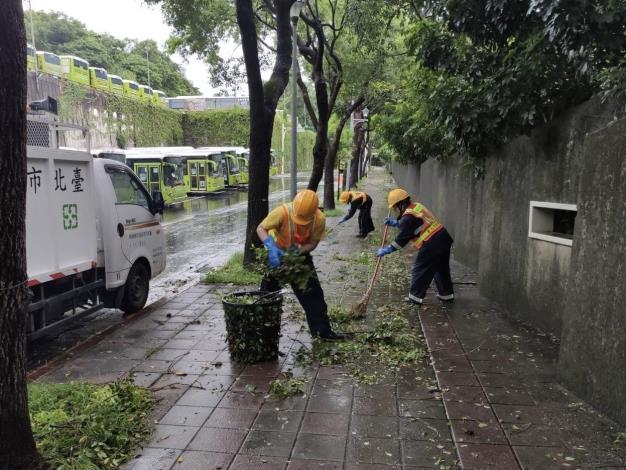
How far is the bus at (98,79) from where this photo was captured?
3378 cm

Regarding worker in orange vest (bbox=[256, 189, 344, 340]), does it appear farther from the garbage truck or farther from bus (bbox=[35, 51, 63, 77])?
bus (bbox=[35, 51, 63, 77])

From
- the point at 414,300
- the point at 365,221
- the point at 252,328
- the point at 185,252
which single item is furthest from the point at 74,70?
the point at 252,328

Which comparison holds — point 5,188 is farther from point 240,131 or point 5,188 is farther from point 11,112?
point 240,131

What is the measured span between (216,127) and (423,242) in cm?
4387

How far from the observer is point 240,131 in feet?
158

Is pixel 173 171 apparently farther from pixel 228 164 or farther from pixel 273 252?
pixel 273 252

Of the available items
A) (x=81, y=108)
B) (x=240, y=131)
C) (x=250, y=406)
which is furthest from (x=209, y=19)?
(x=240, y=131)

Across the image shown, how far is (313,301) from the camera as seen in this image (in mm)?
5168

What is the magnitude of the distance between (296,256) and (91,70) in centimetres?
3409

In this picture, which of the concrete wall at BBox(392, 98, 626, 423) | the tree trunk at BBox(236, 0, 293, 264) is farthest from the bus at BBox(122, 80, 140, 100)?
the concrete wall at BBox(392, 98, 626, 423)

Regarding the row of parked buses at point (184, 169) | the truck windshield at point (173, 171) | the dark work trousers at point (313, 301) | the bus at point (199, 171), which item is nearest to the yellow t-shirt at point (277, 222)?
the dark work trousers at point (313, 301)

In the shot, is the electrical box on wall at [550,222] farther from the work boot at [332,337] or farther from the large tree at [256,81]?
the large tree at [256,81]

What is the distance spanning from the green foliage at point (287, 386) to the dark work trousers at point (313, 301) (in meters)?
0.90

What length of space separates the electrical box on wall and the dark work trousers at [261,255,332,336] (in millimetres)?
2428
